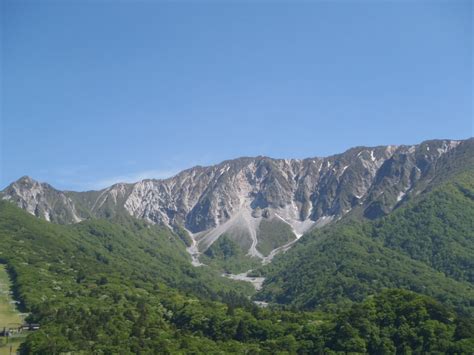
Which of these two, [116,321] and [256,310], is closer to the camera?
[116,321]

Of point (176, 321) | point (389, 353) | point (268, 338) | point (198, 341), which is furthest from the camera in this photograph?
point (176, 321)

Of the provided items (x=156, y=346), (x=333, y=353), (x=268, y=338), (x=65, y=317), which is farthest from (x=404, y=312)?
(x=65, y=317)

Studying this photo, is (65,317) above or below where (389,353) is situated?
above

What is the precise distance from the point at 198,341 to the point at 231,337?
55.3 ft

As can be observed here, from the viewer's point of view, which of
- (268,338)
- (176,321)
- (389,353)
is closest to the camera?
(389,353)

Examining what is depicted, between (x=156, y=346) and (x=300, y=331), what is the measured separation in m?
42.3

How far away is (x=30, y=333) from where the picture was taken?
155625 mm

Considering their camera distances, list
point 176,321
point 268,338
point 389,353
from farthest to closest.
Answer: point 176,321 → point 268,338 → point 389,353

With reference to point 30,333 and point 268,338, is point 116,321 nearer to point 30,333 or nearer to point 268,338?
point 30,333

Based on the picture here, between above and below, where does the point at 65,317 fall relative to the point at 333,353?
above

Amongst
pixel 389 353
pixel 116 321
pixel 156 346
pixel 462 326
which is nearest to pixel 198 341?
pixel 156 346

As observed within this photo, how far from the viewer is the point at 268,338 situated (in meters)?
170

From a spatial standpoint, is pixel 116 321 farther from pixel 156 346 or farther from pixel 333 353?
pixel 333 353

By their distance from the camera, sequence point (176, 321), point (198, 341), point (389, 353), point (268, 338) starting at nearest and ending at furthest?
point (389, 353) < point (198, 341) < point (268, 338) < point (176, 321)
